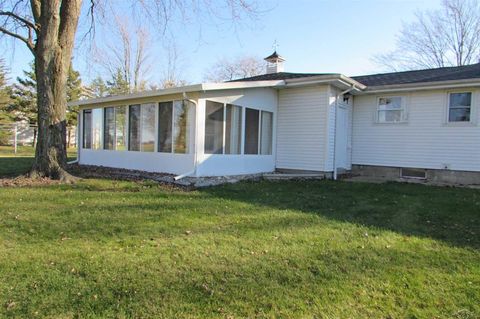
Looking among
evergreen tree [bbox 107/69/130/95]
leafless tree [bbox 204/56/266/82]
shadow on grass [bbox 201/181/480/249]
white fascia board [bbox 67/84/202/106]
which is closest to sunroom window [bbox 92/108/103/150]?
white fascia board [bbox 67/84/202/106]

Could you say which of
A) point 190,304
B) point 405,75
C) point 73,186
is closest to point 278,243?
point 190,304

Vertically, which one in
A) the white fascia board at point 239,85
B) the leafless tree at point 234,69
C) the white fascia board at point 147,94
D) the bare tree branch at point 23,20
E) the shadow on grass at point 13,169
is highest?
the leafless tree at point 234,69

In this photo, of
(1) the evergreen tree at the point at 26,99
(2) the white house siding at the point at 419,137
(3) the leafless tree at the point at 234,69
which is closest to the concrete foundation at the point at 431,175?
(2) the white house siding at the point at 419,137

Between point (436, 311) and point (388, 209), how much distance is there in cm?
362

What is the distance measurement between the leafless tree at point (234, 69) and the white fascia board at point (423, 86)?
2349cm

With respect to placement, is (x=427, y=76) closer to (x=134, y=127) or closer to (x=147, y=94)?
(x=147, y=94)

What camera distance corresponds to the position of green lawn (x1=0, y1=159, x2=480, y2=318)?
2.68 meters

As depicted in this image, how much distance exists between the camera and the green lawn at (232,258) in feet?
8.80

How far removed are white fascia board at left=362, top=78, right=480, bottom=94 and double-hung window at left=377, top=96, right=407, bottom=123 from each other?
41cm

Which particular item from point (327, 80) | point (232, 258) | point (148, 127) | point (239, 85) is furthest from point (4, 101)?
point (232, 258)

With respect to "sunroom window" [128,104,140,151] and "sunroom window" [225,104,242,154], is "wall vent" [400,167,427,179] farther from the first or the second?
"sunroom window" [128,104,140,151]

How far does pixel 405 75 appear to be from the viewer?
12.1 m

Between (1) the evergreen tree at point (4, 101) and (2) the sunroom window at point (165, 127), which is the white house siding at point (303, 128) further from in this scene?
(1) the evergreen tree at point (4, 101)

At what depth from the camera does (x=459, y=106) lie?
9820mm
